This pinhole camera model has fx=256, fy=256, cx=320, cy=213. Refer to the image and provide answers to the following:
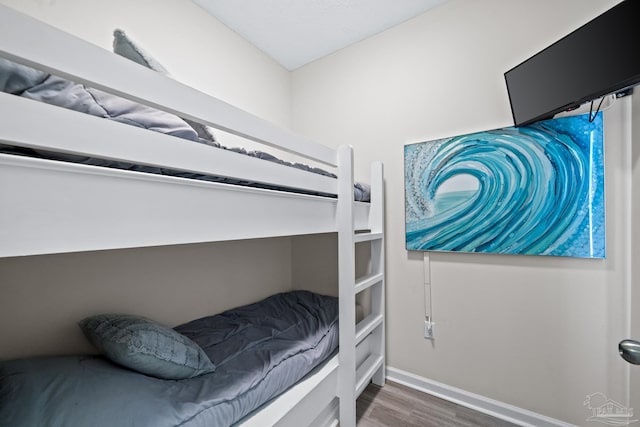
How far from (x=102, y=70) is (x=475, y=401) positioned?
86.4 inches

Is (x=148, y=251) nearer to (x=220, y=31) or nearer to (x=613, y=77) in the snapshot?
(x=220, y=31)

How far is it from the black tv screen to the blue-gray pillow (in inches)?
75.1

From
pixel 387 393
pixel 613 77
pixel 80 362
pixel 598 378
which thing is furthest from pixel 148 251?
pixel 598 378

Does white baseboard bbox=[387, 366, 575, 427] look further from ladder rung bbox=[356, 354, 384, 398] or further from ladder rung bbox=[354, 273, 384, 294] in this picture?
ladder rung bbox=[354, 273, 384, 294]

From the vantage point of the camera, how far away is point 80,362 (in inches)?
37.8

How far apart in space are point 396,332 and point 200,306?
1.34 meters

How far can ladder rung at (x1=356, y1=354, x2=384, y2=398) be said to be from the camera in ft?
4.73

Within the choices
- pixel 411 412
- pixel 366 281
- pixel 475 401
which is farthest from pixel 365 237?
pixel 475 401

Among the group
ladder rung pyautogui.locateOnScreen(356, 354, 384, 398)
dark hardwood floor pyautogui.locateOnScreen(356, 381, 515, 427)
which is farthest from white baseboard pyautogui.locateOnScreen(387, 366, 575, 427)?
ladder rung pyautogui.locateOnScreen(356, 354, 384, 398)

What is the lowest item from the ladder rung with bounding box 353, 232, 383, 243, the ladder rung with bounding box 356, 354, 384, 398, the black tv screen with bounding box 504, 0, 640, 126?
the ladder rung with bounding box 356, 354, 384, 398

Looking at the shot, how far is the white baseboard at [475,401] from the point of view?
136 centimetres

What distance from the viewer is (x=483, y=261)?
4.99 feet

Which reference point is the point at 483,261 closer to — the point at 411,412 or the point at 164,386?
the point at 411,412

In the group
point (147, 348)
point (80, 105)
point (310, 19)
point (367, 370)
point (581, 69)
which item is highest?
point (310, 19)
